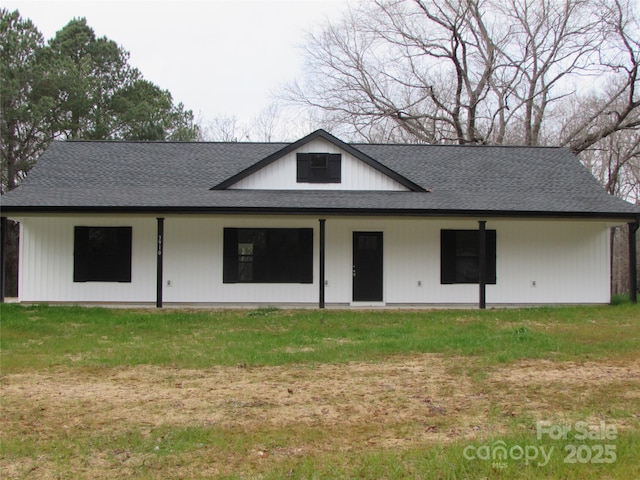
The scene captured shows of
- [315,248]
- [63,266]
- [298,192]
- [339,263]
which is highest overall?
[298,192]

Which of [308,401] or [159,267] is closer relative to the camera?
[308,401]

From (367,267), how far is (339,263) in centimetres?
74

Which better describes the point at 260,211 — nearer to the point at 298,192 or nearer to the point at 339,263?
the point at 298,192

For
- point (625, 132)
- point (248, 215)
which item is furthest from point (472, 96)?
point (248, 215)

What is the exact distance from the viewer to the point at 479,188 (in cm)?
1631

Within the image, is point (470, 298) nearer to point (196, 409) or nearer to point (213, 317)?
point (213, 317)

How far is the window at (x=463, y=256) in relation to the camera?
15578 millimetres

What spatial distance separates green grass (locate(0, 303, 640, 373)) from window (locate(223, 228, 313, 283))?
4.96 ft

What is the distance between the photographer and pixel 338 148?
15836 millimetres

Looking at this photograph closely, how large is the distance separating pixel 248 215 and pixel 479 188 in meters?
6.39

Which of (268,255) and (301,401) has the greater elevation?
(268,255)

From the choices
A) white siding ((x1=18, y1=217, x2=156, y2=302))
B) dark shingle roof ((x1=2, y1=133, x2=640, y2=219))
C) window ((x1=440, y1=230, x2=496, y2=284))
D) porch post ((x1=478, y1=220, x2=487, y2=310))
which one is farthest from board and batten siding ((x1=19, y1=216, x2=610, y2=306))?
porch post ((x1=478, y1=220, x2=487, y2=310))

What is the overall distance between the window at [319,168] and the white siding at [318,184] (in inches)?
4.2

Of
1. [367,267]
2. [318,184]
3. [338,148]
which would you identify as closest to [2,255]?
[318,184]
